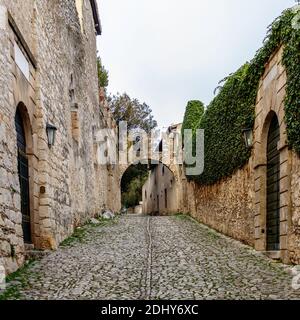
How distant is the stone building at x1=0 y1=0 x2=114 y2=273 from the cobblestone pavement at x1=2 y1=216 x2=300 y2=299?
58 centimetres

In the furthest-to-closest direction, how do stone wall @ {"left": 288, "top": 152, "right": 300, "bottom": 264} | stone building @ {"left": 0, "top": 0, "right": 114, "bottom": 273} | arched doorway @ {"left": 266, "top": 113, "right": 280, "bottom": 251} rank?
arched doorway @ {"left": 266, "top": 113, "right": 280, "bottom": 251}, stone wall @ {"left": 288, "top": 152, "right": 300, "bottom": 264}, stone building @ {"left": 0, "top": 0, "right": 114, "bottom": 273}

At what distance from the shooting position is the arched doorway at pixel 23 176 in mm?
7180

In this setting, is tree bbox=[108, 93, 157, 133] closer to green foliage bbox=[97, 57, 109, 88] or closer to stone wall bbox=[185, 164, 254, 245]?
green foliage bbox=[97, 57, 109, 88]

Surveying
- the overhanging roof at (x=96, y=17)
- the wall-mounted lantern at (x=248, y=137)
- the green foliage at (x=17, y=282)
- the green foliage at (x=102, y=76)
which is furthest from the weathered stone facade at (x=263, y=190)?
the green foliage at (x=102, y=76)

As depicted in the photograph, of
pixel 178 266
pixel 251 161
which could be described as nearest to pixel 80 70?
pixel 251 161

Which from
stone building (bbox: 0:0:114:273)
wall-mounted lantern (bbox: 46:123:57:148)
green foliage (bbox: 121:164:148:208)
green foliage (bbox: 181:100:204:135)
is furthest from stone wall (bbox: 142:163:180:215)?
wall-mounted lantern (bbox: 46:123:57:148)

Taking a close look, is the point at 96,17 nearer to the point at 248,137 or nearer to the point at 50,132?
the point at 50,132

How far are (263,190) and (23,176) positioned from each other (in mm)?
4311

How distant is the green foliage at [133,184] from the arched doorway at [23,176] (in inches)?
912

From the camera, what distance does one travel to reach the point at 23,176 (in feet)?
24.0

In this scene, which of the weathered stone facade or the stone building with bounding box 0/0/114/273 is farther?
the weathered stone facade

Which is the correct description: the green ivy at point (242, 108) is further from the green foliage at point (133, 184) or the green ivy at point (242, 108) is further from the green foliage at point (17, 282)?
the green foliage at point (133, 184)

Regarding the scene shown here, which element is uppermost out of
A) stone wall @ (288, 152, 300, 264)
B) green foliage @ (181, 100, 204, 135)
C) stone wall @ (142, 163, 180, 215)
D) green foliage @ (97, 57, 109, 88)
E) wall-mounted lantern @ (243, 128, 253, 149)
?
green foliage @ (97, 57, 109, 88)

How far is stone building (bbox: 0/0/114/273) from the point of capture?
5.75 meters
